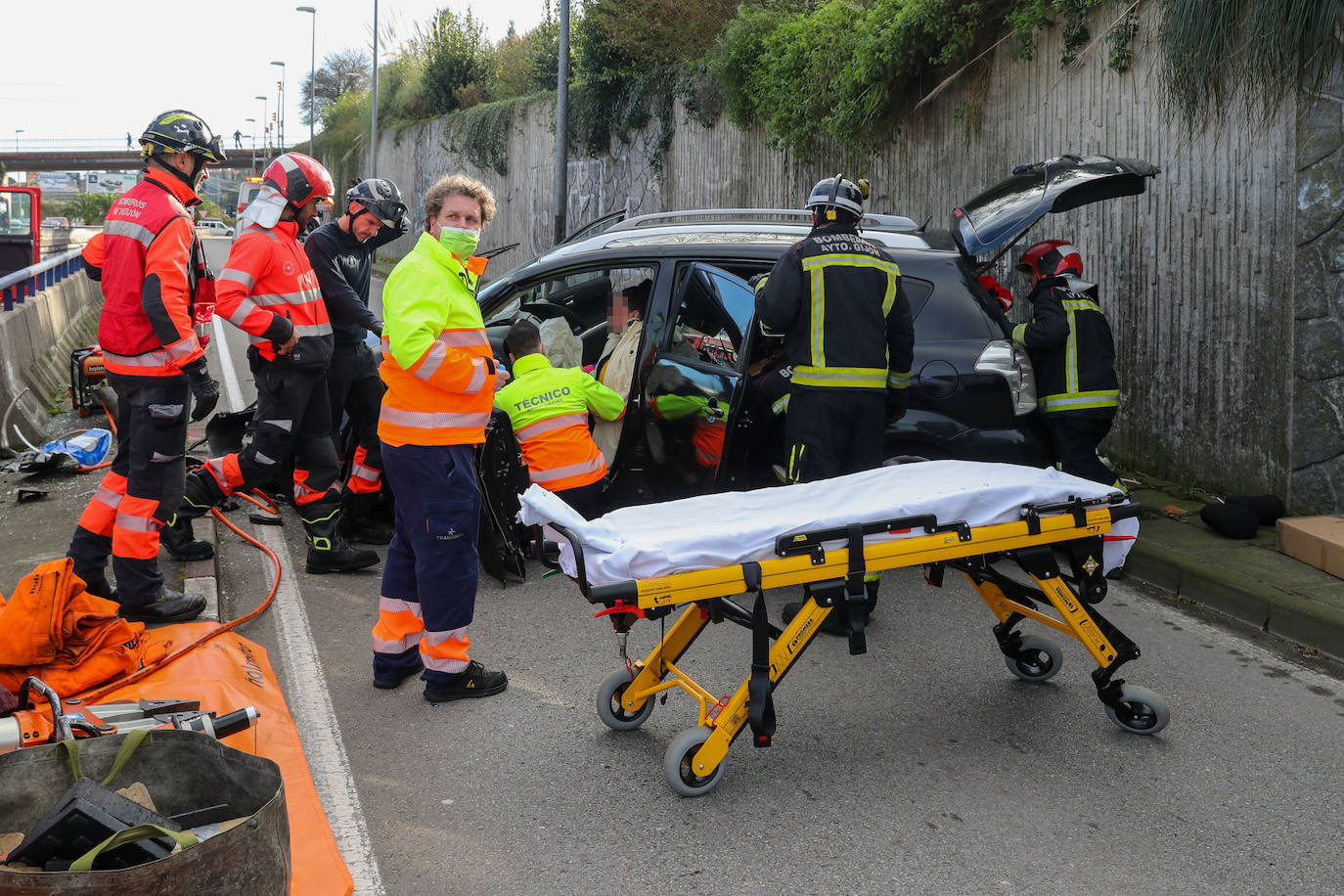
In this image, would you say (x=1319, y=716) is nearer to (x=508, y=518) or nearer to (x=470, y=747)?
(x=470, y=747)

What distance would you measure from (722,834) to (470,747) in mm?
1064

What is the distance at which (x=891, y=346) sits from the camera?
5312 millimetres

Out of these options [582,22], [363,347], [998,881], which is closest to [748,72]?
[582,22]

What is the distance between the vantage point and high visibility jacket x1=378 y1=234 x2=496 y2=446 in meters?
4.16

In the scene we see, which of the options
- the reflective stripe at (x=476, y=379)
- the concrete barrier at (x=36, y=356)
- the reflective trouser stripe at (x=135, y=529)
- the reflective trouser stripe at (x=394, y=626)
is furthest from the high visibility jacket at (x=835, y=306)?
the concrete barrier at (x=36, y=356)

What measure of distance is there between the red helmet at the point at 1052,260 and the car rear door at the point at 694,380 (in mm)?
1720

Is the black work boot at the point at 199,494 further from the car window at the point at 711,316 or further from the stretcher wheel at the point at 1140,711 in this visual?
the stretcher wheel at the point at 1140,711

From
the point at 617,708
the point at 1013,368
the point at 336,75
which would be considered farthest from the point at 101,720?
the point at 336,75

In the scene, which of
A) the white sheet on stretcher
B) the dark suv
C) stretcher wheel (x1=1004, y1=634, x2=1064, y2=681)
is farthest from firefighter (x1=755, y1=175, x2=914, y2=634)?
the white sheet on stretcher

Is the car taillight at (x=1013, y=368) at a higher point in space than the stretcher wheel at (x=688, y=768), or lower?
higher

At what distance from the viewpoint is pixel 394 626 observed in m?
4.59

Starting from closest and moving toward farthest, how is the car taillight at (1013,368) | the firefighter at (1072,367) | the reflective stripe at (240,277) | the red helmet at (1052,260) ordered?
the car taillight at (1013,368), the reflective stripe at (240,277), the firefighter at (1072,367), the red helmet at (1052,260)

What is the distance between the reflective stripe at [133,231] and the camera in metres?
5.08

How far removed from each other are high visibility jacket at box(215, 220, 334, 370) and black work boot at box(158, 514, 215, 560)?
3.34 ft
